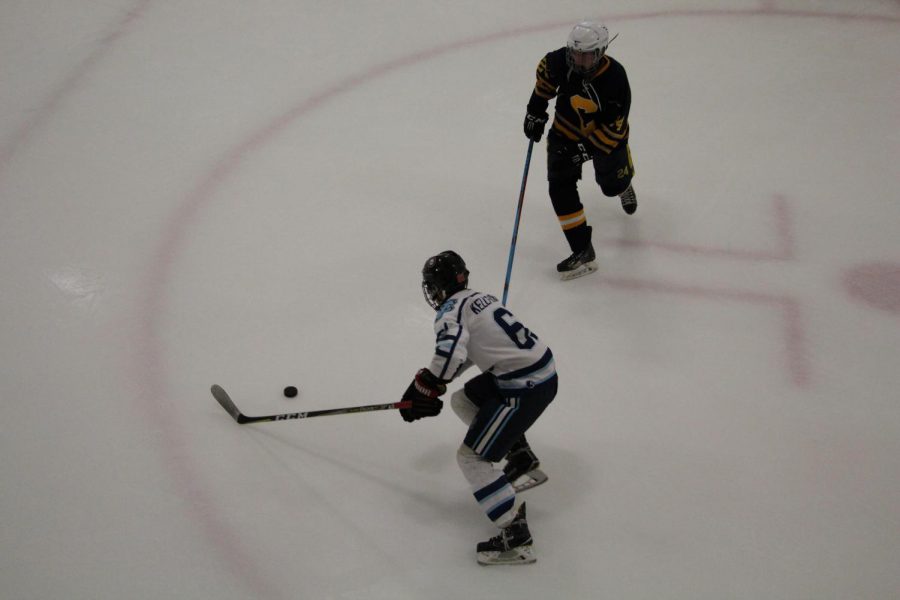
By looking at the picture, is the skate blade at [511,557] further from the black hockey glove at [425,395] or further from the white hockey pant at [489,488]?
the black hockey glove at [425,395]

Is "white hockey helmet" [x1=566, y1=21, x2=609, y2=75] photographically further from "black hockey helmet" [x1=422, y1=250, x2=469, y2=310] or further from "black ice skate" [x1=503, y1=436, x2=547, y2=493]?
"black ice skate" [x1=503, y1=436, x2=547, y2=493]

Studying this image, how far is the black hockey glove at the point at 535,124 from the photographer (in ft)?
12.4

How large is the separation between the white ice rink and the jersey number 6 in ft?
2.05

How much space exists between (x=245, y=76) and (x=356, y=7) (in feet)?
3.72

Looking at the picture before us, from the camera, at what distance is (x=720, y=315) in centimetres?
362

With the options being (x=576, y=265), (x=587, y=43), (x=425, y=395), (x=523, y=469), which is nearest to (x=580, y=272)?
(x=576, y=265)

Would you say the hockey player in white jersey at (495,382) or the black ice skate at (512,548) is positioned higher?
the hockey player in white jersey at (495,382)

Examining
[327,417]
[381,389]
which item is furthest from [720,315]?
[327,417]

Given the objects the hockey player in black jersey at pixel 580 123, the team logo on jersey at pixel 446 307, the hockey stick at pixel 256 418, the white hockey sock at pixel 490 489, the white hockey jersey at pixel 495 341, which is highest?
the hockey player in black jersey at pixel 580 123

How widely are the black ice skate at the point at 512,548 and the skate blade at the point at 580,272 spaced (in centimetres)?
143

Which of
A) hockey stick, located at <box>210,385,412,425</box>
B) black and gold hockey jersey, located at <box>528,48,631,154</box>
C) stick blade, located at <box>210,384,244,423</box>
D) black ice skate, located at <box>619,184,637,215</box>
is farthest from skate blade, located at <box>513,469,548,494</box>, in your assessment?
black ice skate, located at <box>619,184,637,215</box>

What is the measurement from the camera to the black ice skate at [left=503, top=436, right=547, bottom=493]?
2.91 meters

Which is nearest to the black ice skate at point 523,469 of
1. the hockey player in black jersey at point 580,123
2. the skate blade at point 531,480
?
the skate blade at point 531,480

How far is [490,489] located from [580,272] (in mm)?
1492
